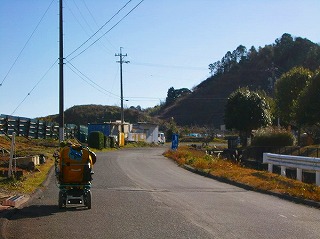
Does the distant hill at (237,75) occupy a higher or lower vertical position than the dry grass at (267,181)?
higher

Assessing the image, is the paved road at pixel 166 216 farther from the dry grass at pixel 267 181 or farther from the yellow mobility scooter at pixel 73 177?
the dry grass at pixel 267 181

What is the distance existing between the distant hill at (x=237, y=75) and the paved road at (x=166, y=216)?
103462 mm

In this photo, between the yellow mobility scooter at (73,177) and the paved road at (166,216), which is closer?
the paved road at (166,216)

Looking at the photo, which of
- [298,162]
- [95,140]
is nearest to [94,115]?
[95,140]

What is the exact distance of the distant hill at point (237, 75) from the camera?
399 ft

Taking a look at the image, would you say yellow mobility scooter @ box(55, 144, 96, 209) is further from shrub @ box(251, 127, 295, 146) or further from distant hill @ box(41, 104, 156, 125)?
distant hill @ box(41, 104, 156, 125)

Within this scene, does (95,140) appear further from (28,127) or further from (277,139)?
(277,139)

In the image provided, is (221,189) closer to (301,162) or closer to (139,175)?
(301,162)

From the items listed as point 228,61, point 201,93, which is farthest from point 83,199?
point 228,61

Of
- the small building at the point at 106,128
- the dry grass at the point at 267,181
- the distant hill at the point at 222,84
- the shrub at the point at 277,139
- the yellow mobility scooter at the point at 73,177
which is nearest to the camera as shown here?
the yellow mobility scooter at the point at 73,177

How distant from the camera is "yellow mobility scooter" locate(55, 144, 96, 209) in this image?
11820 millimetres

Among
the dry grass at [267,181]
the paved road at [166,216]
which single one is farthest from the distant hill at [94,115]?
the paved road at [166,216]

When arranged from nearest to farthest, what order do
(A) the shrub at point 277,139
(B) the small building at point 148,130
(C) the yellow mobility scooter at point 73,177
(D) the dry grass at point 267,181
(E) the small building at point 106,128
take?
(C) the yellow mobility scooter at point 73,177, (D) the dry grass at point 267,181, (A) the shrub at point 277,139, (E) the small building at point 106,128, (B) the small building at point 148,130

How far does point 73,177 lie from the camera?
1191 centimetres
